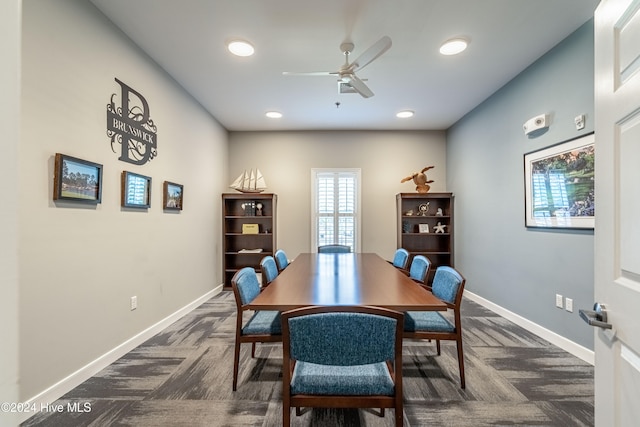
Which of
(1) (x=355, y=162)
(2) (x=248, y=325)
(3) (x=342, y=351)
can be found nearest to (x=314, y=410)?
(2) (x=248, y=325)

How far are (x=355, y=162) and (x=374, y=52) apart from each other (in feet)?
9.63

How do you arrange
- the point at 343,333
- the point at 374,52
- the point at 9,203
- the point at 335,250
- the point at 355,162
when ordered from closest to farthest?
the point at 9,203 < the point at 343,333 < the point at 374,52 < the point at 335,250 < the point at 355,162

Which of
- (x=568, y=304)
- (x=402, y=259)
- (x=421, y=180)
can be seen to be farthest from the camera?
(x=421, y=180)


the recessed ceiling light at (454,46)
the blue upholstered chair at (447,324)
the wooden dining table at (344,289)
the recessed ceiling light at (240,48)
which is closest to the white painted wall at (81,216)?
the recessed ceiling light at (240,48)

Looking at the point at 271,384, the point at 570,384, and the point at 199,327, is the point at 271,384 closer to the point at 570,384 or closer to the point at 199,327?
the point at 199,327

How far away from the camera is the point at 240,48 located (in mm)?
2615

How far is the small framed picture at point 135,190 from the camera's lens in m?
2.46

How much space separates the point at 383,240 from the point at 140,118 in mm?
4022

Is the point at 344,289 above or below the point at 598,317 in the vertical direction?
below

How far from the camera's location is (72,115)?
197 centimetres

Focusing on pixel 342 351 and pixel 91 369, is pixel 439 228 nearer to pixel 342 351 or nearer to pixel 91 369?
pixel 342 351

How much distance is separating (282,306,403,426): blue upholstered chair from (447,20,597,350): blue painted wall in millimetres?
2194

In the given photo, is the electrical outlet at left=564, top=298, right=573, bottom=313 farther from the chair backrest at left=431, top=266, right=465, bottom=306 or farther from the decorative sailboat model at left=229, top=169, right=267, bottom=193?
the decorative sailboat model at left=229, top=169, right=267, bottom=193

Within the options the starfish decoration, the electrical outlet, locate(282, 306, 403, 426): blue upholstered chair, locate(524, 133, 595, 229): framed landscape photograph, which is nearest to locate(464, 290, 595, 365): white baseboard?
the electrical outlet
